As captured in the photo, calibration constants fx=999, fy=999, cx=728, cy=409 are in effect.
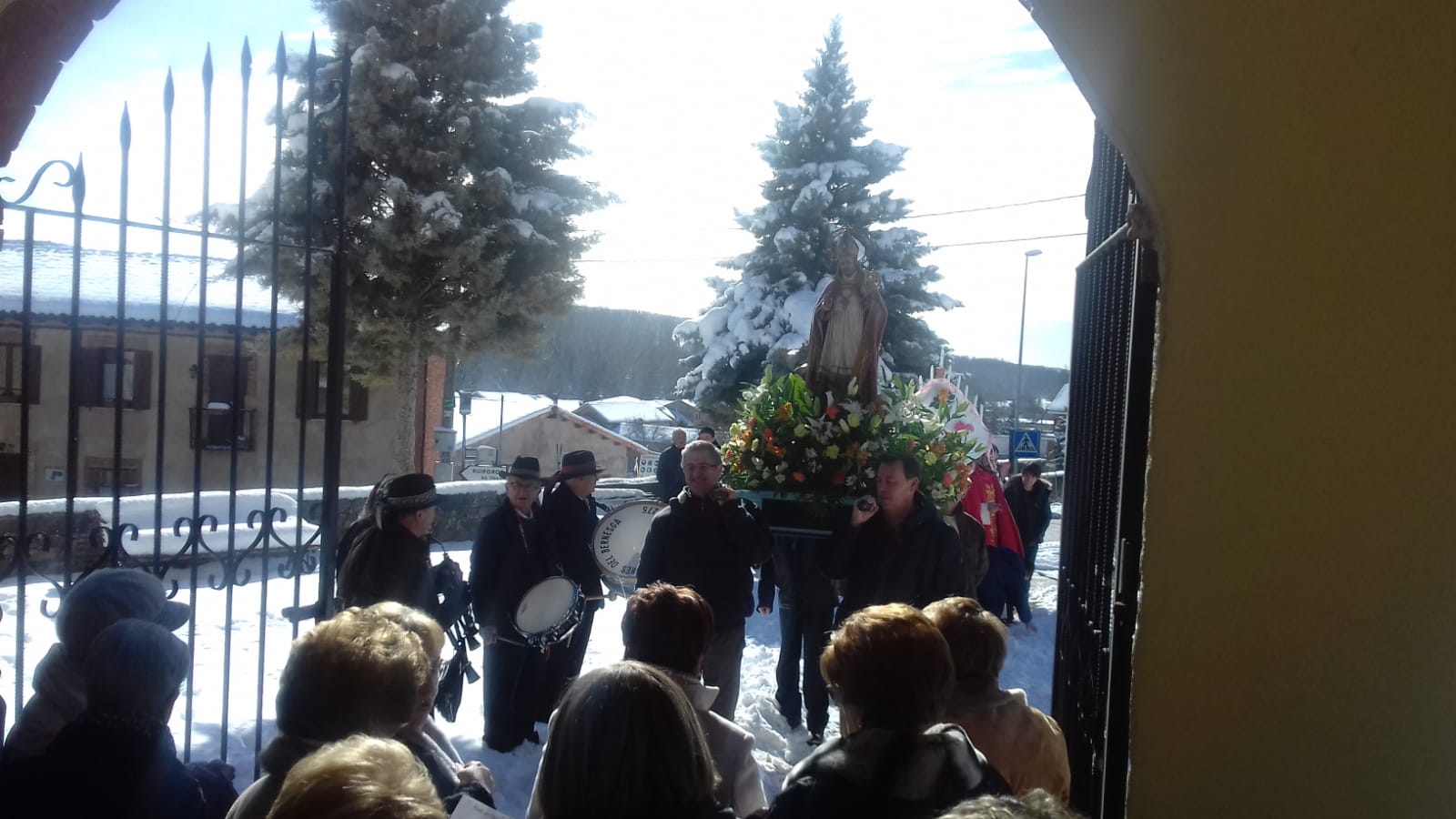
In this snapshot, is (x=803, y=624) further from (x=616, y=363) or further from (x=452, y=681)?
(x=616, y=363)

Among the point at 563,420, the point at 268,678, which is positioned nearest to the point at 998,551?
the point at 268,678

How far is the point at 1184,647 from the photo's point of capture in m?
2.00

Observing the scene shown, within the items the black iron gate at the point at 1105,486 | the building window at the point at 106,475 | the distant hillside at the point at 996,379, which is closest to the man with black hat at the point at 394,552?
the black iron gate at the point at 1105,486

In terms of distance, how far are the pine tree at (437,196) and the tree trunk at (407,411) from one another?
0.02m

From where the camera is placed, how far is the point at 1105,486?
2643 mm

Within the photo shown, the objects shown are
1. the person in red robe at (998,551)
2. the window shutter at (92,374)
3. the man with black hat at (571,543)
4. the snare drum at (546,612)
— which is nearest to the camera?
the snare drum at (546,612)

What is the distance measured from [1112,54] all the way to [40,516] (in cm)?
916

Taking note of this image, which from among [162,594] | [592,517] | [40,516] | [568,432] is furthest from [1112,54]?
[568,432]

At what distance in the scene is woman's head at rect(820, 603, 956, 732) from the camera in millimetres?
2234

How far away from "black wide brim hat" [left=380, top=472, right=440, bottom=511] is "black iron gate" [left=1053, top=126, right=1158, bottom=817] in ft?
8.56

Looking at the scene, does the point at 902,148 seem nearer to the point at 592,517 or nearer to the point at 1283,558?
the point at 592,517

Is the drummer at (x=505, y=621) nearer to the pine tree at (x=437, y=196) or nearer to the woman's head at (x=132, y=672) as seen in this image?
the woman's head at (x=132, y=672)

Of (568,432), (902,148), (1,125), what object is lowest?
(568,432)

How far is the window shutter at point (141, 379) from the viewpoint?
1677cm
